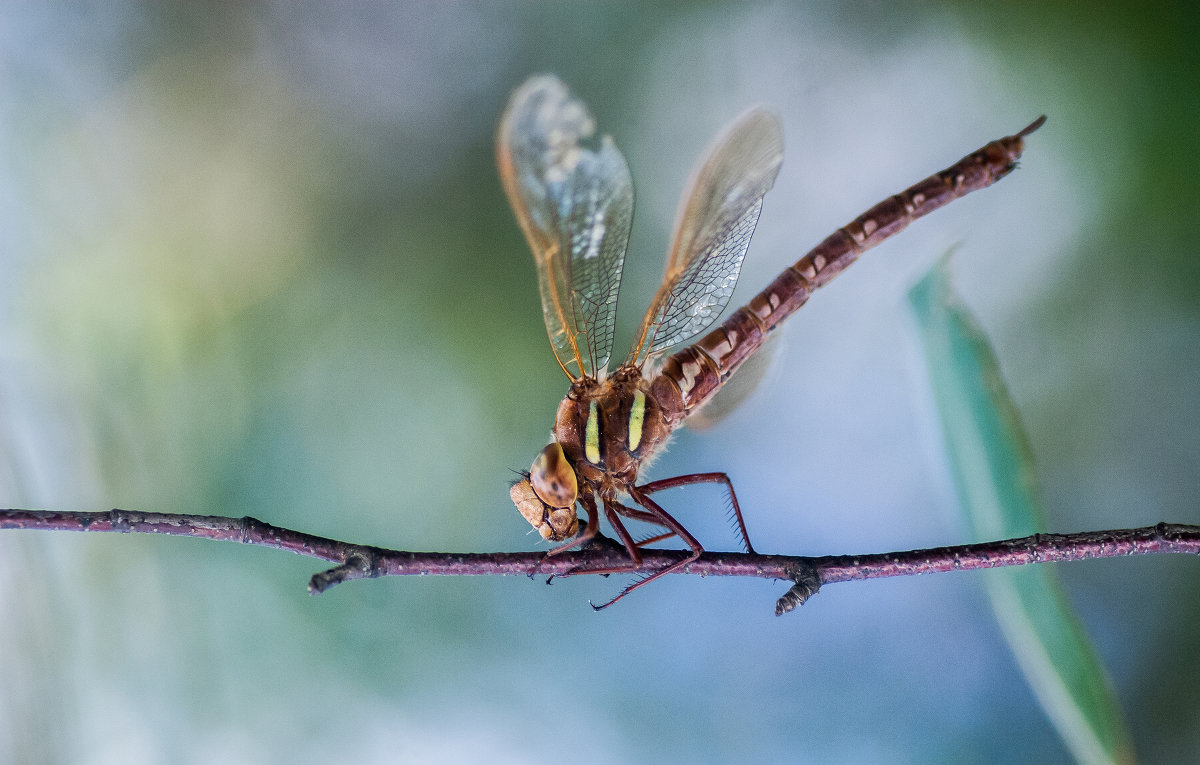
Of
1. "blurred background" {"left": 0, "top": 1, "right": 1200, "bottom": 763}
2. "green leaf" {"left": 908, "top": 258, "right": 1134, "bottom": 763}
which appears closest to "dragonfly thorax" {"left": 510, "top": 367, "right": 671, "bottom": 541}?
"blurred background" {"left": 0, "top": 1, "right": 1200, "bottom": 763}

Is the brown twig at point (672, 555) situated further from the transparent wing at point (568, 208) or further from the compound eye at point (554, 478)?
the transparent wing at point (568, 208)

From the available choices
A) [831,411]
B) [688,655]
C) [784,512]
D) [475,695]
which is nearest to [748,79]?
[831,411]

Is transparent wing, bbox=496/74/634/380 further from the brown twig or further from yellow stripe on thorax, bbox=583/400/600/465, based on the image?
the brown twig

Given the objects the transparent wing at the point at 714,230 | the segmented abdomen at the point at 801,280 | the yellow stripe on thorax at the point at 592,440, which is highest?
the transparent wing at the point at 714,230

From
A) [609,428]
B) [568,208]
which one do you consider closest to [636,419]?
[609,428]

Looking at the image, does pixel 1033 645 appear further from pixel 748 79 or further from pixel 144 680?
pixel 144 680

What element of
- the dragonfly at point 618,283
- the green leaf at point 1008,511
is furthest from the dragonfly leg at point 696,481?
the green leaf at point 1008,511

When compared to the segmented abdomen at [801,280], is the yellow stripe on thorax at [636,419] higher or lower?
lower

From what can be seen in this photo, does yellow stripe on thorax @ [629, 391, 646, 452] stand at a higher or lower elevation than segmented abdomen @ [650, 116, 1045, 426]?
lower
